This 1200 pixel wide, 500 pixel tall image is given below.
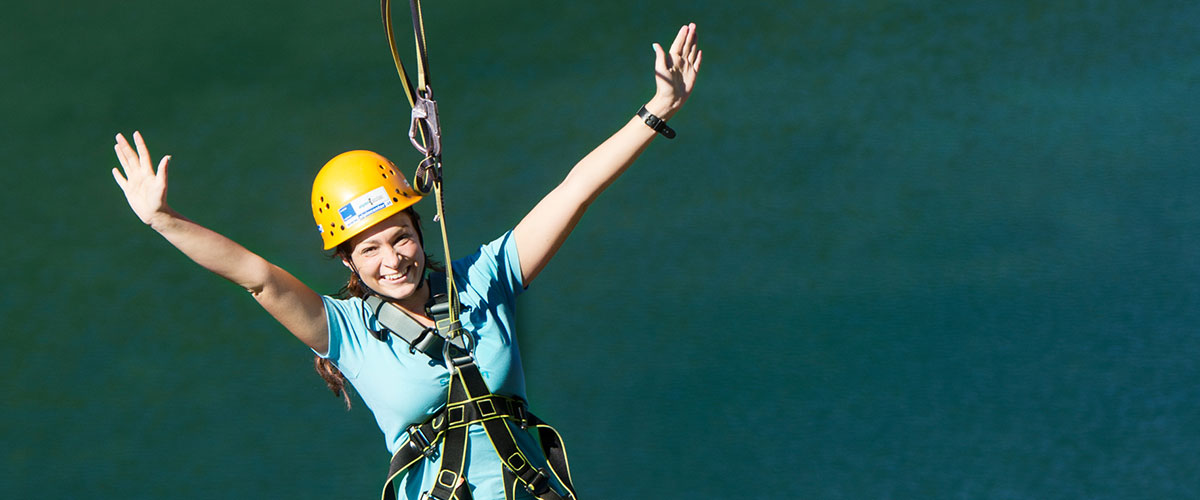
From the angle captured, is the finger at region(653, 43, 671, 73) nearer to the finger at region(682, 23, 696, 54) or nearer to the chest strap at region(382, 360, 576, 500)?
the finger at region(682, 23, 696, 54)

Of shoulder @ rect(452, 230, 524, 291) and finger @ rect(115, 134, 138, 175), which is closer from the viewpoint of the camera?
finger @ rect(115, 134, 138, 175)

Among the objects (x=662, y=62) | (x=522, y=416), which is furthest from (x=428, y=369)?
(x=662, y=62)

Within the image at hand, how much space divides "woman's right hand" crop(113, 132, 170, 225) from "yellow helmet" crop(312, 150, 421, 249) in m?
0.32

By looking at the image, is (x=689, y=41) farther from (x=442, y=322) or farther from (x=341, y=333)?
(x=341, y=333)

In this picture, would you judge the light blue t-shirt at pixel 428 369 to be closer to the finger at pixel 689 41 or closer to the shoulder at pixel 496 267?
the shoulder at pixel 496 267

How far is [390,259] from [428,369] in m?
0.19

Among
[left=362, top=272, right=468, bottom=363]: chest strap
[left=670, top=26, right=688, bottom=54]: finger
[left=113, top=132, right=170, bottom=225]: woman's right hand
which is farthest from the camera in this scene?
[left=670, top=26, right=688, bottom=54]: finger

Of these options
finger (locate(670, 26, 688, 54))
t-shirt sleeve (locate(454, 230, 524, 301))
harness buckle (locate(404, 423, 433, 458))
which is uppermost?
finger (locate(670, 26, 688, 54))

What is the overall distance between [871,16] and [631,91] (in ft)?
3.58

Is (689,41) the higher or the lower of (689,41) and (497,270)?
the higher

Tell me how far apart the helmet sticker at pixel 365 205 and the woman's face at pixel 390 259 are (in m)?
0.02

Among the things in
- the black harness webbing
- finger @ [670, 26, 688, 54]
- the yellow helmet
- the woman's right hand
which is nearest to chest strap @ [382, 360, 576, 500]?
the black harness webbing

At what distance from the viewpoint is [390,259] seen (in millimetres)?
1928

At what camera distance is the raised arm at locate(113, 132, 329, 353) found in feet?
5.66
